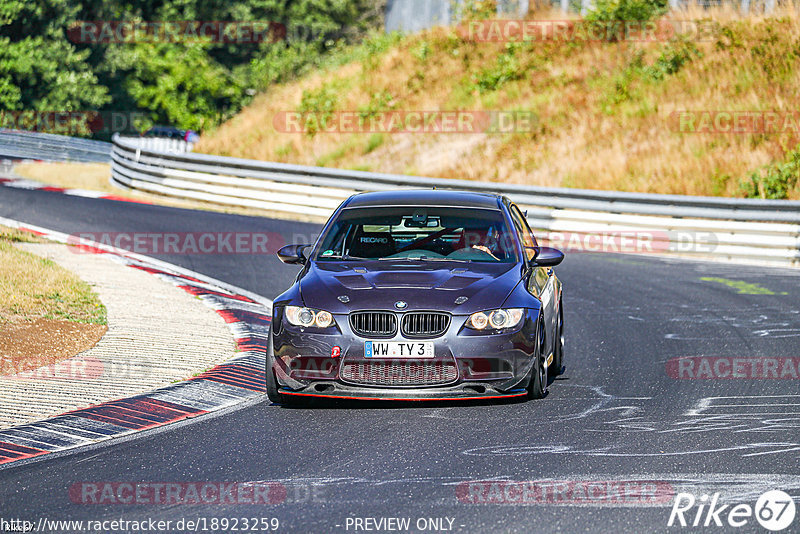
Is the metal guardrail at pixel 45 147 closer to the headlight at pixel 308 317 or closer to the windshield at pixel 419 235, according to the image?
the windshield at pixel 419 235

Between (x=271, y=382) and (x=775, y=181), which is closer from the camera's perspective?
(x=271, y=382)

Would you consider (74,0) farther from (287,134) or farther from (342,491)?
(342,491)

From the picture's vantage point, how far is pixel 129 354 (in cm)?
1009

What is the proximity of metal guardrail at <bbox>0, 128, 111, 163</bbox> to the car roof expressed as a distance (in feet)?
108

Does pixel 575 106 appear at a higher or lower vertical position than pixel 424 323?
higher

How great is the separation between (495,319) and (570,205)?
1306cm

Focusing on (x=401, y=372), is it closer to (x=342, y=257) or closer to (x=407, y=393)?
(x=407, y=393)

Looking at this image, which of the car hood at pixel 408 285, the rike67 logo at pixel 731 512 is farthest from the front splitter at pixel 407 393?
the rike67 logo at pixel 731 512

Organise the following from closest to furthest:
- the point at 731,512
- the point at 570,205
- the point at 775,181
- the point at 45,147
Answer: the point at 731,512 < the point at 570,205 < the point at 775,181 < the point at 45,147

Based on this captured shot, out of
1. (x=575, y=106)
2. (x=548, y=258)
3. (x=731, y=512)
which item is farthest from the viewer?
(x=575, y=106)

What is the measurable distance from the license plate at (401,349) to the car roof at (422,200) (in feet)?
6.58

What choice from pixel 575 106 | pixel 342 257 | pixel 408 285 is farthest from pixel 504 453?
pixel 575 106

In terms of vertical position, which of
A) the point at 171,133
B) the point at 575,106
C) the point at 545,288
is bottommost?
the point at 545,288

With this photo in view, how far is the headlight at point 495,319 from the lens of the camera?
802 cm
